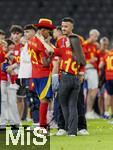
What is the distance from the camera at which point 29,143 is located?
10.4m

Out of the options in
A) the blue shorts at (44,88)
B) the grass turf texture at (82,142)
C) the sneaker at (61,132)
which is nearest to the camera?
the grass turf texture at (82,142)

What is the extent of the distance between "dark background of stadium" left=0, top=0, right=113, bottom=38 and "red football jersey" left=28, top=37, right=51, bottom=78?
19864mm

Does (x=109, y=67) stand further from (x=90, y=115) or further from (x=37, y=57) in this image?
(x=37, y=57)

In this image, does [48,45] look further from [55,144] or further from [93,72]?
[93,72]

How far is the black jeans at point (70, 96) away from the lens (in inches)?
442

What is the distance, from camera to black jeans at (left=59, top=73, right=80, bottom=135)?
11227 millimetres

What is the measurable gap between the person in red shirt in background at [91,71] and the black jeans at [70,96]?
18.4 ft

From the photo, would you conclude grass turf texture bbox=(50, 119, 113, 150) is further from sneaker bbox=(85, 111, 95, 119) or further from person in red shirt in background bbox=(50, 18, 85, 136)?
sneaker bbox=(85, 111, 95, 119)

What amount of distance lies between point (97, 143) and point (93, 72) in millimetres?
6765

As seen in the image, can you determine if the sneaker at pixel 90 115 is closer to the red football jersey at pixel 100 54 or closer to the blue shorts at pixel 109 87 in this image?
the blue shorts at pixel 109 87

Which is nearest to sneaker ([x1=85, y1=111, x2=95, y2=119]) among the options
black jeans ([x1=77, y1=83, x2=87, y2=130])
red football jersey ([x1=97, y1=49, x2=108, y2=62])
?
red football jersey ([x1=97, y1=49, x2=108, y2=62])

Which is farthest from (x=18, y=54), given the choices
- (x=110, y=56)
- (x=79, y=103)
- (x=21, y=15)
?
(x=21, y=15)

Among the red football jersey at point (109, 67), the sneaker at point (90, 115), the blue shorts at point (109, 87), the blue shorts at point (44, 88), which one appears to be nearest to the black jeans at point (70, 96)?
the blue shorts at point (44, 88)

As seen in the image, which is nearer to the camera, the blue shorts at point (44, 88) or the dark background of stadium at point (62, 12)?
the blue shorts at point (44, 88)
